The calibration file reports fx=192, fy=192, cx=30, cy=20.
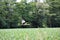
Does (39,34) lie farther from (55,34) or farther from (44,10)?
(44,10)

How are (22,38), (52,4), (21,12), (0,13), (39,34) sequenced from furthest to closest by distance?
(52,4) → (21,12) → (0,13) → (39,34) → (22,38)

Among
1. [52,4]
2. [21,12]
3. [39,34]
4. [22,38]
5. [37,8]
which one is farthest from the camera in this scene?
[52,4]

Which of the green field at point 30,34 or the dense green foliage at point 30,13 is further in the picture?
the dense green foliage at point 30,13

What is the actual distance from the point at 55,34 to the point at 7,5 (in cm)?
515

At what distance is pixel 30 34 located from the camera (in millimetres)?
7031

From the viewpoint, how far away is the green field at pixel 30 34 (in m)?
6.68

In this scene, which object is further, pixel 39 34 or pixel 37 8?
pixel 37 8

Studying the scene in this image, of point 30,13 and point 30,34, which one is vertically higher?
point 30,34

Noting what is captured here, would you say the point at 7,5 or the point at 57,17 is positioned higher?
the point at 7,5

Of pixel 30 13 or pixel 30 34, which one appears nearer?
pixel 30 34

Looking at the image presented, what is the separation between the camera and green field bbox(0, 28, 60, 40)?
668cm

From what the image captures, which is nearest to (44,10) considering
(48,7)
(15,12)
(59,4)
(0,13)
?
(48,7)

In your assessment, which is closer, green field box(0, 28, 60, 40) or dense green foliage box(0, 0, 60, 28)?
green field box(0, 28, 60, 40)

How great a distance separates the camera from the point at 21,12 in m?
12.4
